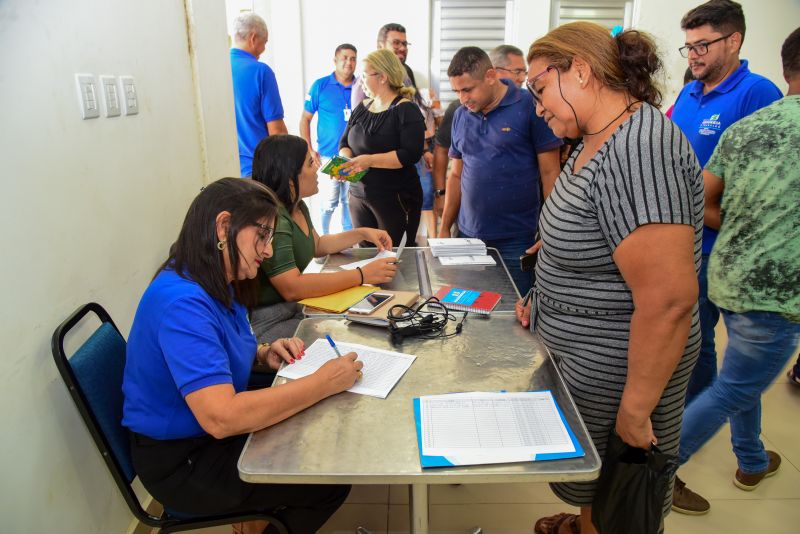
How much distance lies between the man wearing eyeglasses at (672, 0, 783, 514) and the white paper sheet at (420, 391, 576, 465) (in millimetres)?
1244

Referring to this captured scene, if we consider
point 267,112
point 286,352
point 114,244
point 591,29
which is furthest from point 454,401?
point 267,112

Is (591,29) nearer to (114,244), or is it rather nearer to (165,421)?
(165,421)

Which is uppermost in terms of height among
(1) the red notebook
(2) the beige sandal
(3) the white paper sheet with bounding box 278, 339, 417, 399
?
(1) the red notebook

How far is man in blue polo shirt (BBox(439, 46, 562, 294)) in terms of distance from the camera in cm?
242

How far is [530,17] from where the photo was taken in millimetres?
4695

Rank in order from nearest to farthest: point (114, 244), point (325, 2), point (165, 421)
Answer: point (165, 421) → point (114, 244) → point (325, 2)

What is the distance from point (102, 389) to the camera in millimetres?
1354

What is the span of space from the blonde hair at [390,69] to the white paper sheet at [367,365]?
1.87 m

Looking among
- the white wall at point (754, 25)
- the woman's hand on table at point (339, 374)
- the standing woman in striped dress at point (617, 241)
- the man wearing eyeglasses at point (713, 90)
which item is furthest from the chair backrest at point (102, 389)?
the white wall at point (754, 25)

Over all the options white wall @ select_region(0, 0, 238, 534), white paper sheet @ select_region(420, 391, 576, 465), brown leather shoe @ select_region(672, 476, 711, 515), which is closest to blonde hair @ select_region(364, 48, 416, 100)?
white wall @ select_region(0, 0, 238, 534)

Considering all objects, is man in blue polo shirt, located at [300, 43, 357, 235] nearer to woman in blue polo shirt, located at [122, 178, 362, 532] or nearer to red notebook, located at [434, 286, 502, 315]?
red notebook, located at [434, 286, 502, 315]

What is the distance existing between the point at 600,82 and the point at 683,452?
1409 millimetres

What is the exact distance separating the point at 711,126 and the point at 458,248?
113 centimetres

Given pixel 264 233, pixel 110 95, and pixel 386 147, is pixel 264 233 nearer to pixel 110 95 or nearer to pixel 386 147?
pixel 110 95
